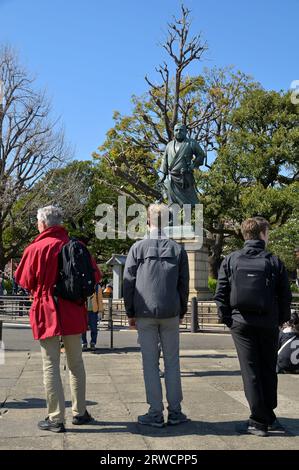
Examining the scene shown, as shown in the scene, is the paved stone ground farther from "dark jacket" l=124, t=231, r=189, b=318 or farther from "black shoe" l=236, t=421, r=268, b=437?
"dark jacket" l=124, t=231, r=189, b=318

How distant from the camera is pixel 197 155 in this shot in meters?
15.5

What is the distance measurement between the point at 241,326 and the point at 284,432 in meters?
0.89

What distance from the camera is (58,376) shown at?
455cm

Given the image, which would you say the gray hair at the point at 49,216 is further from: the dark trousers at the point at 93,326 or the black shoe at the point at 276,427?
the dark trousers at the point at 93,326

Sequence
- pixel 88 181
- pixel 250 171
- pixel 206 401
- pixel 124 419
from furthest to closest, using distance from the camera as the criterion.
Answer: pixel 88 181 < pixel 250 171 < pixel 206 401 < pixel 124 419

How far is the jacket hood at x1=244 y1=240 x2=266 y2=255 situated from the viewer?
4.62 metres

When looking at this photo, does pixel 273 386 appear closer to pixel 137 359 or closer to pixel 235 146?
pixel 137 359

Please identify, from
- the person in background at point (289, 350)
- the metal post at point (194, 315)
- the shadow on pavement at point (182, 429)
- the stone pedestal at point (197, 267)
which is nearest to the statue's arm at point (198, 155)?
the stone pedestal at point (197, 267)

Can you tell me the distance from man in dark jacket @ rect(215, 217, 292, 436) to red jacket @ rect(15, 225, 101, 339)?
1.22 meters

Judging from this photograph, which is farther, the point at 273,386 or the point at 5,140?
the point at 5,140

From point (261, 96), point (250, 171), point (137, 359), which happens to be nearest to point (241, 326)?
point (137, 359)

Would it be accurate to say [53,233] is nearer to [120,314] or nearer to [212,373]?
[212,373]

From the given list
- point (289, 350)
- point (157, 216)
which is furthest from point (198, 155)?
point (157, 216)

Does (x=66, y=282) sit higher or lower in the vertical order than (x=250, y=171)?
lower
